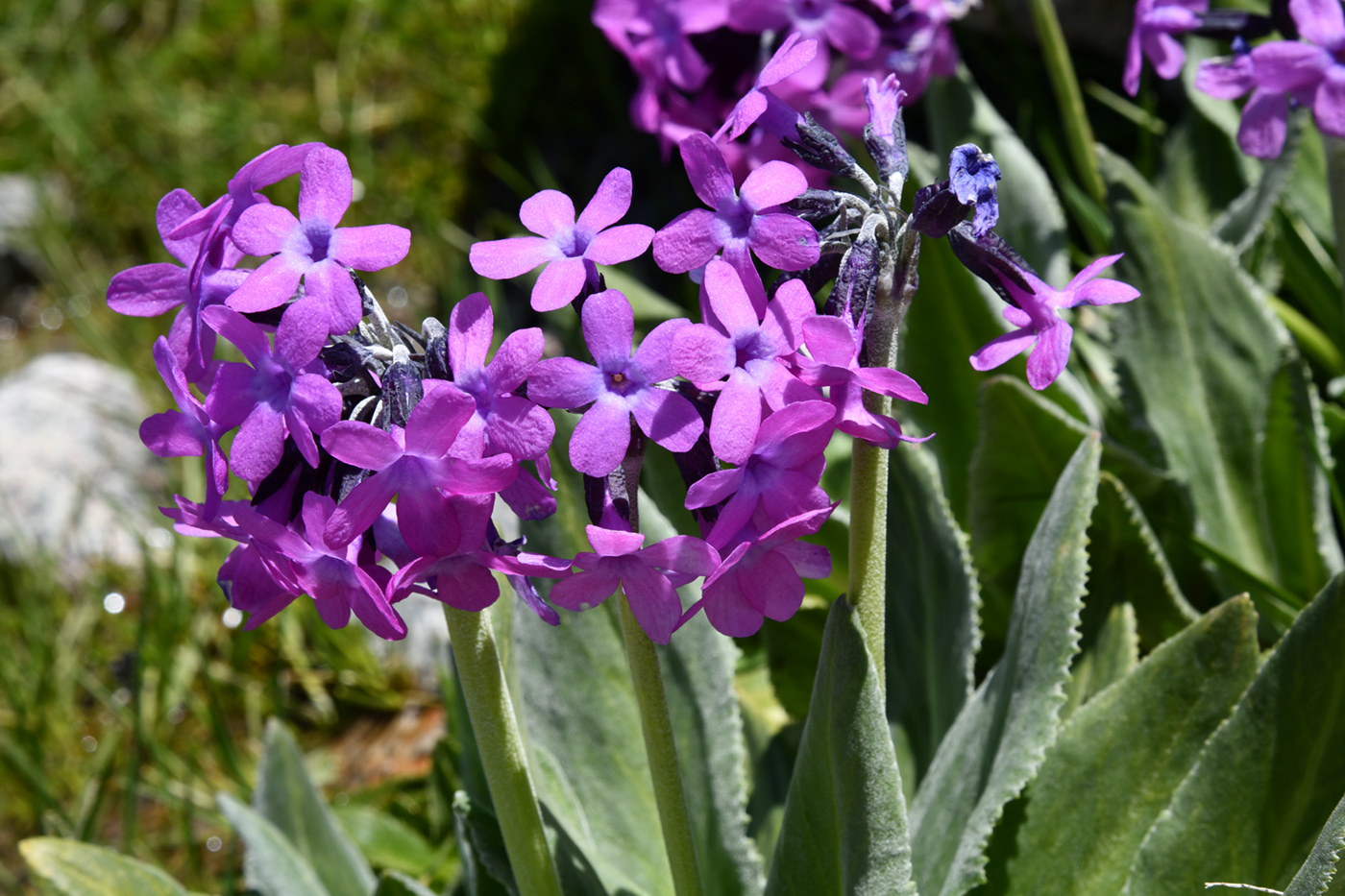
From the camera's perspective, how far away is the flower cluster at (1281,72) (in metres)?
1.26

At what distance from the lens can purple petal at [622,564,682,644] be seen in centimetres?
79

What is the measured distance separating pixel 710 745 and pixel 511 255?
0.67 metres

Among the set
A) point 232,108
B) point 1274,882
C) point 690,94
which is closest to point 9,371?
point 232,108

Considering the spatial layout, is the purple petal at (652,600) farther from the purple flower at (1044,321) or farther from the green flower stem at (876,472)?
the purple flower at (1044,321)

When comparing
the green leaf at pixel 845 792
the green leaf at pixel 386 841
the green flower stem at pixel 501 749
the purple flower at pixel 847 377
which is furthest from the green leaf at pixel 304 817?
the purple flower at pixel 847 377

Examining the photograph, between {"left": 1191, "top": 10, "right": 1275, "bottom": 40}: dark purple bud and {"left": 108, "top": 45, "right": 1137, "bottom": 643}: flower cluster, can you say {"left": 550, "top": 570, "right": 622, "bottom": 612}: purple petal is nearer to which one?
{"left": 108, "top": 45, "right": 1137, "bottom": 643}: flower cluster

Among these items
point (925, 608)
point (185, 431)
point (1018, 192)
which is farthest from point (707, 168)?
point (1018, 192)

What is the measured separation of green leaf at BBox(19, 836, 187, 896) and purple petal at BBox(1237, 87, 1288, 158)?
4.75ft

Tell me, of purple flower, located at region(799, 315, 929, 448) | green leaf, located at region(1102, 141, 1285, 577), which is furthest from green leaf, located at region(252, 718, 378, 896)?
green leaf, located at region(1102, 141, 1285, 577)

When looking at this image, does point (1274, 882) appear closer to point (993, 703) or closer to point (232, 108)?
point (993, 703)

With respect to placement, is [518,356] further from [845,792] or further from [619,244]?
[845,792]

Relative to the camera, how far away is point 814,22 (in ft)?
5.35

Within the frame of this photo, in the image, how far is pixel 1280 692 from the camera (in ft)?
3.40

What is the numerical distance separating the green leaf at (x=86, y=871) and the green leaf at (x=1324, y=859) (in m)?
1.14
